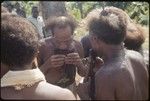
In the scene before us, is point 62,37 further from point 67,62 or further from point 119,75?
point 119,75

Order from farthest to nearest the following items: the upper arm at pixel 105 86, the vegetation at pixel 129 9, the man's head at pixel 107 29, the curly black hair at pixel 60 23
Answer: the vegetation at pixel 129 9 → the curly black hair at pixel 60 23 → the man's head at pixel 107 29 → the upper arm at pixel 105 86

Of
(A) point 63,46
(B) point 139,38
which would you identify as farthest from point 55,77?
(B) point 139,38

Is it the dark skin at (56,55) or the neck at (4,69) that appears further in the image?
the dark skin at (56,55)

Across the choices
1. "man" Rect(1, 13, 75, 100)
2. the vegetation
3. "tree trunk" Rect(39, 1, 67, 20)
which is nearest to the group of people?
"man" Rect(1, 13, 75, 100)

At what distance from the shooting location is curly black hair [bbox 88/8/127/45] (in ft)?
8.91

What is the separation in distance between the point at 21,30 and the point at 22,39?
0.18ft

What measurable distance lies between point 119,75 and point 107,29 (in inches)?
13.8

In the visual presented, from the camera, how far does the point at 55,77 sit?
399 cm

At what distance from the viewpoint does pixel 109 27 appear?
107 inches

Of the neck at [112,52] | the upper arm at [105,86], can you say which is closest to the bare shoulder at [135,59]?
the neck at [112,52]

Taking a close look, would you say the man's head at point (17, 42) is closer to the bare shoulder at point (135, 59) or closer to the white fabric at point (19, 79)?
the white fabric at point (19, 79)

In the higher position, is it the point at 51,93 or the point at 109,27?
the point at 109,27

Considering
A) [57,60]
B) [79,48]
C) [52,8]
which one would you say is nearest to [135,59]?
[57,60]

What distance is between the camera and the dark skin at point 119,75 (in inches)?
102
